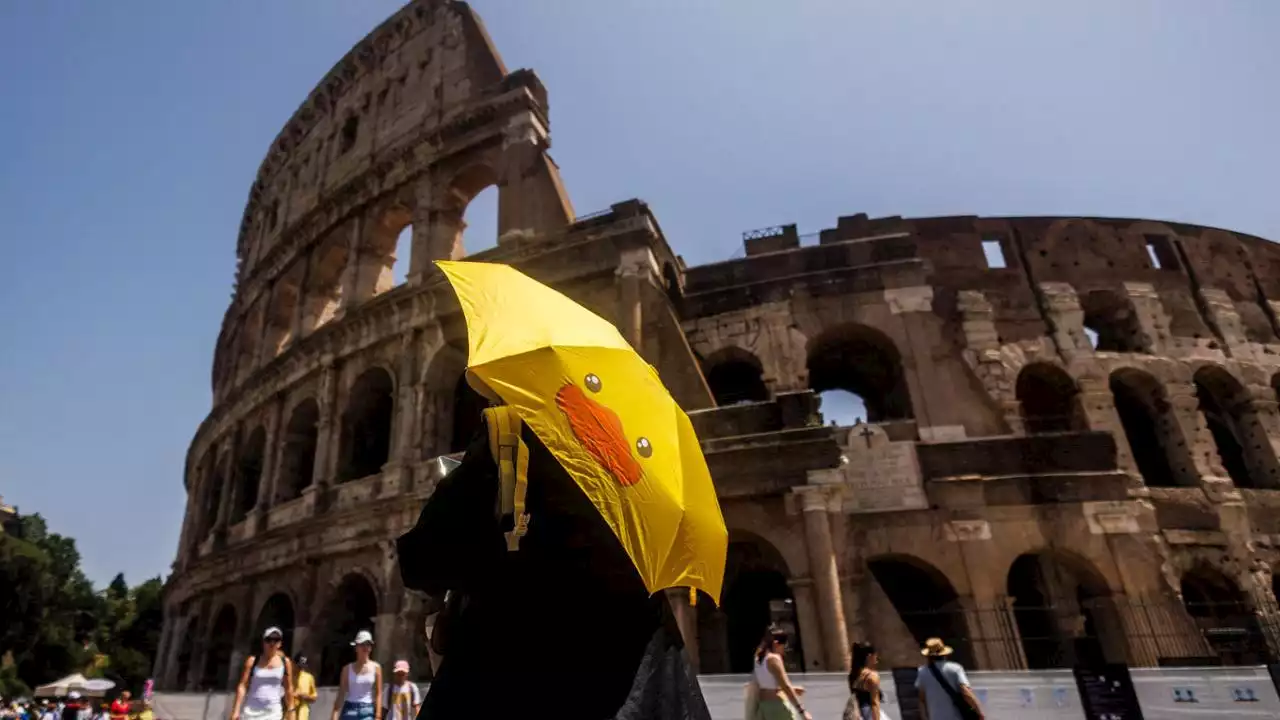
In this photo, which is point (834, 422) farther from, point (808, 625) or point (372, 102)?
point (372, 102)

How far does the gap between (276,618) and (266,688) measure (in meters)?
11.4

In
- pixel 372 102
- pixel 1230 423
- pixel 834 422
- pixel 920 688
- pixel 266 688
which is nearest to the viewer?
pixel 266 688

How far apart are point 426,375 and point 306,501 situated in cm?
343

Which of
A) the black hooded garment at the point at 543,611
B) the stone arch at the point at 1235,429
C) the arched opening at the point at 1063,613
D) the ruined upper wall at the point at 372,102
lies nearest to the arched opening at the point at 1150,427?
the stone arch at the point at 1235,429

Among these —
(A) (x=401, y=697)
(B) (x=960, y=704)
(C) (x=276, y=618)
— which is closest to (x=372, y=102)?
(C) (x=276, y=618)

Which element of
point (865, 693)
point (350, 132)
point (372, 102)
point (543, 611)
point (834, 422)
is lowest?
point (865, 693)

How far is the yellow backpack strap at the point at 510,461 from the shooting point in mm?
1837

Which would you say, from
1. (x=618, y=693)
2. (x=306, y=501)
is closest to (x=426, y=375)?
(x=306, y=501)

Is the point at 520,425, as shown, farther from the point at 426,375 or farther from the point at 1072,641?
the point at 426,375

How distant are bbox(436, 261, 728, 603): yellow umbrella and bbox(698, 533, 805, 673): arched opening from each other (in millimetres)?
7597

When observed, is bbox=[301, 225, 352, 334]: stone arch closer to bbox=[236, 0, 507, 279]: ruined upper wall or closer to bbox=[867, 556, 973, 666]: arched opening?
bbox=[236, 0, 507, 279]: ruined upper wall

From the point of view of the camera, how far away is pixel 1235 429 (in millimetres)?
13320

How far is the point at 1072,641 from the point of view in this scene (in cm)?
977

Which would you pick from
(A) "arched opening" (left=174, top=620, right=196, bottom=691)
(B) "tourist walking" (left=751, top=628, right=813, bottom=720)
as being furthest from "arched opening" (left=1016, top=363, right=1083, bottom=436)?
(A) "arched opening" (left=174, top=620, right=196, bottom=691)
